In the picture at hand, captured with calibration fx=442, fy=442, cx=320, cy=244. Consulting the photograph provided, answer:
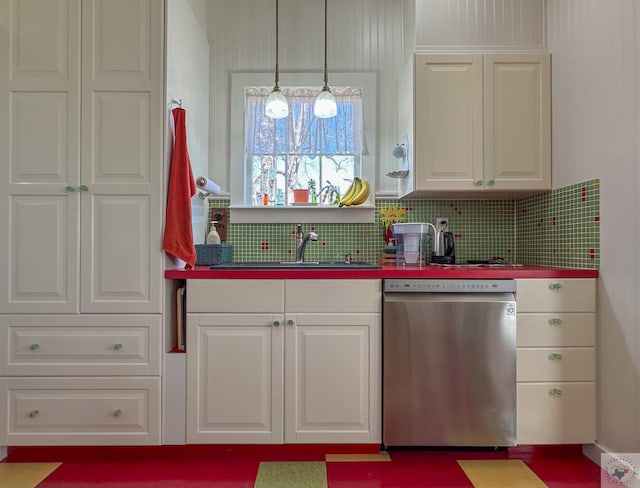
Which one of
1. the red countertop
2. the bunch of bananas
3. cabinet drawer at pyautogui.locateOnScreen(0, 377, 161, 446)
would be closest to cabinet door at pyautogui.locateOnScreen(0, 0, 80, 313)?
cabinet drawer at pyautogui.locateOnScreen(0, 377, 161, 446)

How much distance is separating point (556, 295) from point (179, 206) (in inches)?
74.6

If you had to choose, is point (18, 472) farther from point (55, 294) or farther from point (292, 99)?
point (292, 99)

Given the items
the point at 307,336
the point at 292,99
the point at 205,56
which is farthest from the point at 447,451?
the point at 205,56

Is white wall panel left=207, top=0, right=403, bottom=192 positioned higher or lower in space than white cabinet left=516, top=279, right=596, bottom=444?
higher

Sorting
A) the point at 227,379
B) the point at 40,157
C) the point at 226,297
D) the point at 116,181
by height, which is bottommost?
the point at 227,379

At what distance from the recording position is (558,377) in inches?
84.4

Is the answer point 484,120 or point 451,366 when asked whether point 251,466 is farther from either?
point 484,120

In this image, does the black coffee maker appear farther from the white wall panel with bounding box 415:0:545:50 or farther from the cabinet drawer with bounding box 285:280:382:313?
the white wall panel with bounding box 415:0:545:50

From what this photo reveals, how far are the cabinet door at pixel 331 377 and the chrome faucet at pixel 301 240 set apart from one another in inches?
23.7

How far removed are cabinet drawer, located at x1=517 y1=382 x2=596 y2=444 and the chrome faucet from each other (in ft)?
4.38

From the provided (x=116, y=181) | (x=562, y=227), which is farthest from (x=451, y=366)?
(x=116, y=181)

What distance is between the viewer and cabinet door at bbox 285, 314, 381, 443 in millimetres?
2146

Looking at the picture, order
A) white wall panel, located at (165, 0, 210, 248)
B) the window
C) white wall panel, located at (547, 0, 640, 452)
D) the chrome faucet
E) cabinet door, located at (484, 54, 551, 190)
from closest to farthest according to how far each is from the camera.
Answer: white wall panel, located at (547, 0, 640, 452) → white wall panel, located at (165, 0, 210, 248) → cabinet door, located at (484, 54, 551, 190) → the chrome faucet → the window

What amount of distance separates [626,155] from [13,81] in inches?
112
